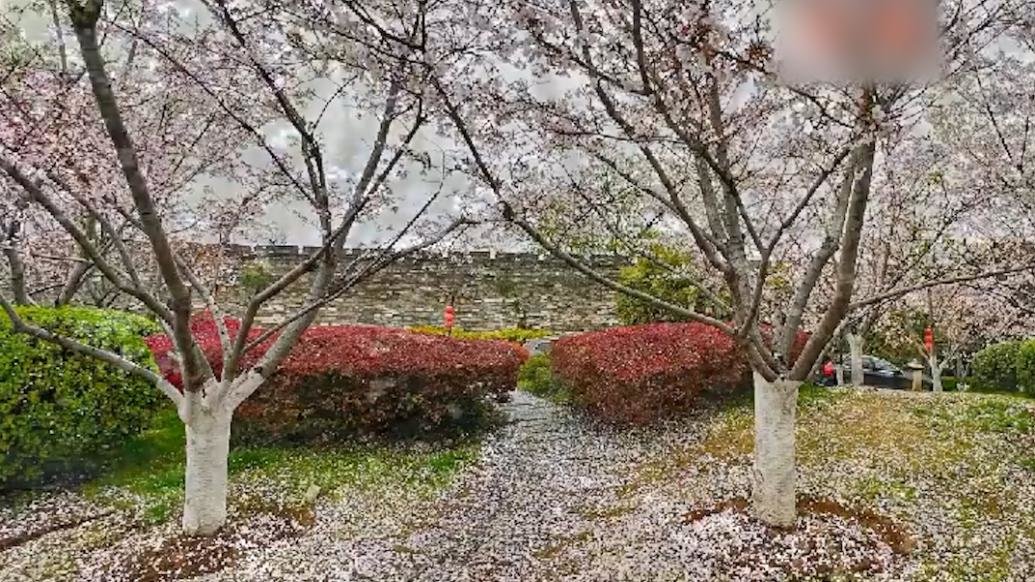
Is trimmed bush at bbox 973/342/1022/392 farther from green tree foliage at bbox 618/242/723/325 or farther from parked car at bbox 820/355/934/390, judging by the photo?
green tree foliage at bbox 618/242/723/325

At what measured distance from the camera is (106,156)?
488cm

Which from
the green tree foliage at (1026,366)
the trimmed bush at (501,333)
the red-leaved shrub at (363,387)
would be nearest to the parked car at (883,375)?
the green tree foliage at (1026,366)

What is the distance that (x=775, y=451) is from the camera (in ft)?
15.1

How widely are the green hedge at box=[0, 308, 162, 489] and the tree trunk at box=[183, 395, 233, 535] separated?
1.83 metres

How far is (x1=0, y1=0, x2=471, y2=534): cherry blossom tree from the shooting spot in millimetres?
4059

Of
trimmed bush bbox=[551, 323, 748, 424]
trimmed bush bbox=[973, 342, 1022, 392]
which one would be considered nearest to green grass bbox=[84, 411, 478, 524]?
trimmed bush bbox=[551, 323, 748, 424]

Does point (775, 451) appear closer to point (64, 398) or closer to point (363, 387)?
Result: point (363, 387)

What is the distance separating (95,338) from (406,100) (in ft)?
12.1

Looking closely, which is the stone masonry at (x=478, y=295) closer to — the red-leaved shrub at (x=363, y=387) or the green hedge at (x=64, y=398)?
the red-leaved shrub at (x=363, y=387)

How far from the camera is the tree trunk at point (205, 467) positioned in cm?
475

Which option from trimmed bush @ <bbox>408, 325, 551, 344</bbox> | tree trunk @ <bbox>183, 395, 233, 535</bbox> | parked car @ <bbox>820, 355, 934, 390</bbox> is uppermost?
trimmed bush @ <bbox>408, 325, 551, 344</bbox>

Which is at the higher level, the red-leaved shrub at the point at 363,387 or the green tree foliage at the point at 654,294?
the green tree foliage at the point at 654,294

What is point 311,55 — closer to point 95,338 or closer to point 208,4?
point 208,4

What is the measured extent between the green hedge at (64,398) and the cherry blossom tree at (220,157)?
4.07ft
